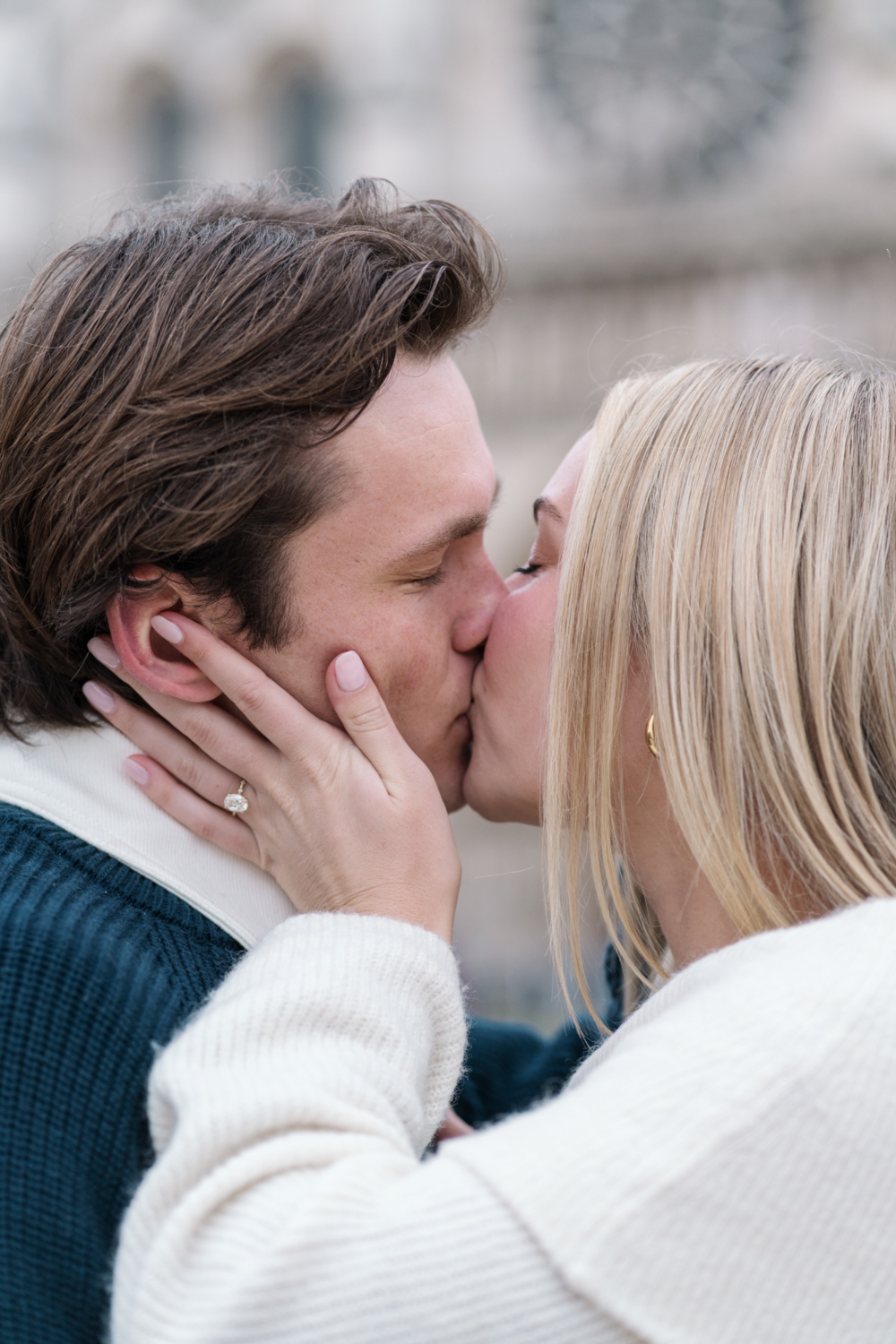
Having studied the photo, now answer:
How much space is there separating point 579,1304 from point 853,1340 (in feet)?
1.08

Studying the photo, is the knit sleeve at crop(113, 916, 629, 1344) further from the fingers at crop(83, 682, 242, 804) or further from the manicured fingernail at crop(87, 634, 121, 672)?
the manicured fingernail at crop(87, 634, 121, 672)

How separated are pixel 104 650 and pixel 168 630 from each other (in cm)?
13

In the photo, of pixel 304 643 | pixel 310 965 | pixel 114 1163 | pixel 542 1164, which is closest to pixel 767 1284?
pixel 542 1164

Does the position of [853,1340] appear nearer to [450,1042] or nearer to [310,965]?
[450,1042]

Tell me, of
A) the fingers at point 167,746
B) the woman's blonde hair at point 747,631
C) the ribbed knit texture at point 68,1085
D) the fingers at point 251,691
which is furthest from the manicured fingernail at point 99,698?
the woman's blonde hair at point 747,631

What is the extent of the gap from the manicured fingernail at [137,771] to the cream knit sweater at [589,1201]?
0.70 m

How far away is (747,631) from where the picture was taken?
6.05ft

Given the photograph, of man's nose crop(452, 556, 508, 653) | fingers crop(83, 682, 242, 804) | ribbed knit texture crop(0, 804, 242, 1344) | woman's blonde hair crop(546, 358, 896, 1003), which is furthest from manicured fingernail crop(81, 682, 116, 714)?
woman's blonde hair crop(546, 358, 896, 1003)

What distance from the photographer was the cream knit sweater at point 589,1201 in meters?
1.28

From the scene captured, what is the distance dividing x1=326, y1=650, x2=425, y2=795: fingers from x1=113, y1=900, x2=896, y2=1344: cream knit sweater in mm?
710

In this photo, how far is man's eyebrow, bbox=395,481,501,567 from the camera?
2271mm

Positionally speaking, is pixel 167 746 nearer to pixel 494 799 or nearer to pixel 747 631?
pixel 494 799

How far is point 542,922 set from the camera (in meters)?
12.9

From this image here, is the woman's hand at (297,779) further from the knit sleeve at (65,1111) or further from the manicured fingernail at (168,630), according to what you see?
the knit sleeve at (65,1111)
